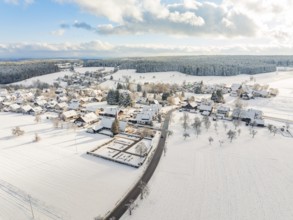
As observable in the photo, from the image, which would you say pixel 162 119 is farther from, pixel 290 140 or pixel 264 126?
pixel 290 140

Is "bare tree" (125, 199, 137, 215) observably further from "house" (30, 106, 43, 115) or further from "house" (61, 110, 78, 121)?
"house" (30, 106, 43, 115)

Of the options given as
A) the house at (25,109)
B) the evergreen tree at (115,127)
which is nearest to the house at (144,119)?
the evergreen tree at (115,127)

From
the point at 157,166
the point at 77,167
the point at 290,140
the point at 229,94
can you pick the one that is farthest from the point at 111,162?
the point at 229,94

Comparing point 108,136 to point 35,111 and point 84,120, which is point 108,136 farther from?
point 35,111

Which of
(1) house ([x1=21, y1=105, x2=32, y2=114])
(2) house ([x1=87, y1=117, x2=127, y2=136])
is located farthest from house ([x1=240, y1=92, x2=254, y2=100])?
(1) house ([x1=21, y1=105, x2=32, y2=114])

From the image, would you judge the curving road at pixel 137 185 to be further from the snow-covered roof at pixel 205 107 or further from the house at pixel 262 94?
the house at pixel 262 94

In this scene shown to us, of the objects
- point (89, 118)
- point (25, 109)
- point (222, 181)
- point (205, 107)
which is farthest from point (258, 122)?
point (25, 109)
